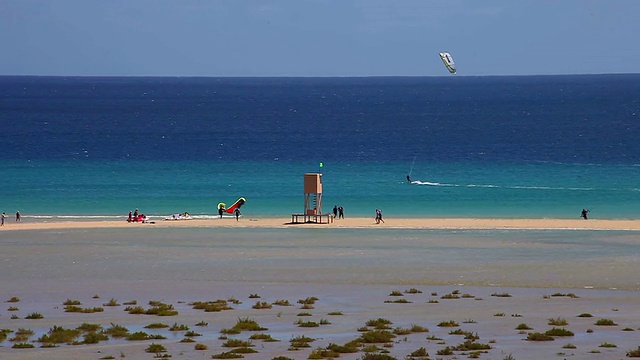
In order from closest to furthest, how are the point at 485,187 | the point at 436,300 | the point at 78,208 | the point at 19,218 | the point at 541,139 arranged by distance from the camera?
1. the point at 436,300
2. the point at 19,218
3. the point at 78,208
4. the point at 485,187
5. the point at 541,139

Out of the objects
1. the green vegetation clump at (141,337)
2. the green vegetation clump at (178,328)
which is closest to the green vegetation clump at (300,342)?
the green vegetation clump at (178,328)

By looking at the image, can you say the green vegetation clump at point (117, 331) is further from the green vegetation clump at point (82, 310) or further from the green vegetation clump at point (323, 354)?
the green vegetation clump at point (323, 354)

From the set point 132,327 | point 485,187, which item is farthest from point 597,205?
point 132,327

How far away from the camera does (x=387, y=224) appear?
236 feet

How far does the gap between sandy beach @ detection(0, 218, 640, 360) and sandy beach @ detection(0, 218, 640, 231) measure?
0.25 metres

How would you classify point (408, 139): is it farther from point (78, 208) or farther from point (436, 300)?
point (436, 300)

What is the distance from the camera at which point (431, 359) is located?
96.0 ft

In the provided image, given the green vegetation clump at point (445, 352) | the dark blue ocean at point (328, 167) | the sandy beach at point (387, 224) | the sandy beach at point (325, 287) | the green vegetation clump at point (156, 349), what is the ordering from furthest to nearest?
the dark blue ocean at point (328, 167), the sandy beach at point (387, 224), the sandy beach at point (325, 287), the green vegetation clump at point (156, 349), the green vegetation clump at point (445, 352)

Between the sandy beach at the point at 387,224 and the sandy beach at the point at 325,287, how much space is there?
25cm

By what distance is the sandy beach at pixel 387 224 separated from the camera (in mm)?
69688

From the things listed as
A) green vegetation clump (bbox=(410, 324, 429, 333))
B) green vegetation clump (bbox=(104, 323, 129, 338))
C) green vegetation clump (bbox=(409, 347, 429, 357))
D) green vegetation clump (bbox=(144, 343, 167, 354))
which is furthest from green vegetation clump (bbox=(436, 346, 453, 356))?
green vegetation clump (bbox=(104, 323, 129, 338))

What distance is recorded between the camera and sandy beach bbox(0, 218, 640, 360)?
32.0 metres

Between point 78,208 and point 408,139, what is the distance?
264 feet

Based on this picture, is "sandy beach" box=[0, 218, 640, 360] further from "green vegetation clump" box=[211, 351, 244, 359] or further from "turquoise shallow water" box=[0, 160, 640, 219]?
"turquoise shallow water" box=[0, 160, 640, 219]
